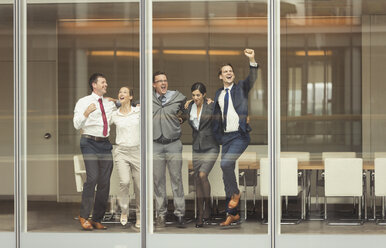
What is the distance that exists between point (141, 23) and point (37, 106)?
5.08 feet

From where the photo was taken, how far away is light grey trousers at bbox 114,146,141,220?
802 centimetres

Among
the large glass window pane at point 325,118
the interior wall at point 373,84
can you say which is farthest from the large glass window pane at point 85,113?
the interior wall at point 373,84

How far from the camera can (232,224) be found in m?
7.99

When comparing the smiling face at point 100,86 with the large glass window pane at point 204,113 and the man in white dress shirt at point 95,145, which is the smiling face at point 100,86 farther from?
the large glass window pane at point 204,113

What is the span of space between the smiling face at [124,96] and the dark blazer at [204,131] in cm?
69

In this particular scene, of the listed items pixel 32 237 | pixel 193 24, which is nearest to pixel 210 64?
pixel 193 24

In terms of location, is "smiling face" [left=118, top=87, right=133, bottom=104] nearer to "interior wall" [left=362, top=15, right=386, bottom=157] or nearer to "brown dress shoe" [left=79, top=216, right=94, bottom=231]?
"brown dress shoe" [left=79, top=216, right=94, bottom=231]

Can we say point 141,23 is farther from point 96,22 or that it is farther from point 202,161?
point 202,161

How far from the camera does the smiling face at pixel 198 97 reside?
7.79 m

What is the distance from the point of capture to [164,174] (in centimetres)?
806

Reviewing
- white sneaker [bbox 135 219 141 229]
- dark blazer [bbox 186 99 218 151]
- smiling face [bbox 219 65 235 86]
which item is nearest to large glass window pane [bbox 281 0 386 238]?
smiling face [bbox 219 65 235 86]

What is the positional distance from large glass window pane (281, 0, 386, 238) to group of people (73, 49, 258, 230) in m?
0.52

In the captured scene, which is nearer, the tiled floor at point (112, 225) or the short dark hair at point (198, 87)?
the short dark hair at point (198, 87)

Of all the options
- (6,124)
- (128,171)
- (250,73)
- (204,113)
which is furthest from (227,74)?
(6,124)
